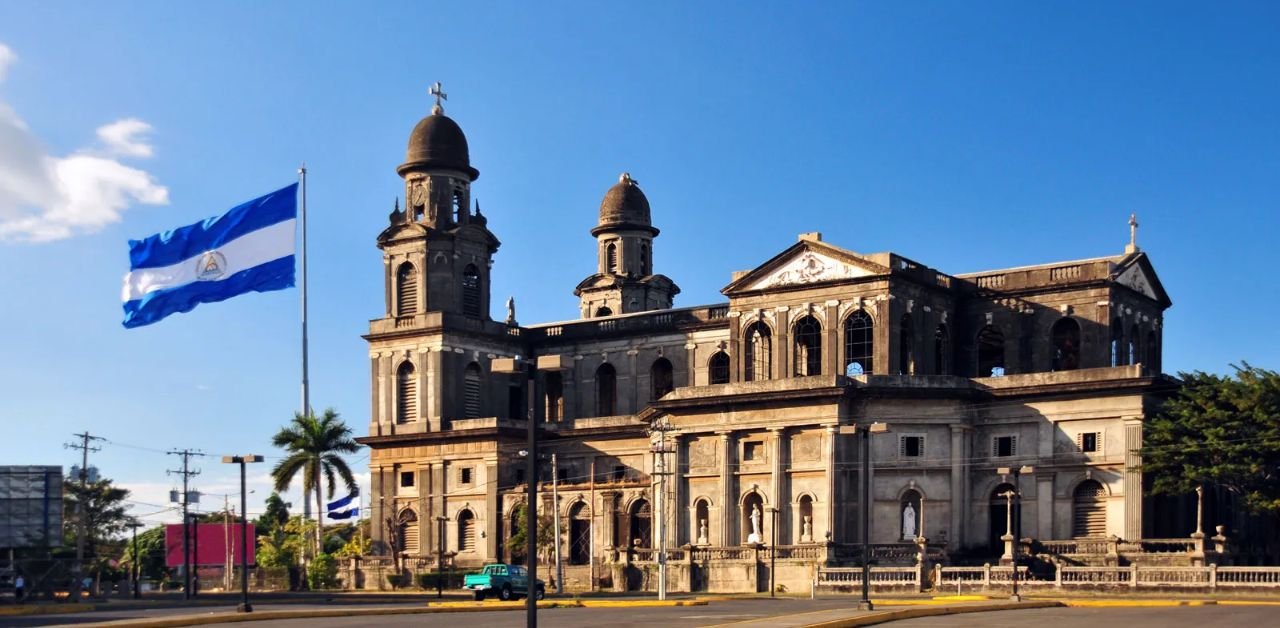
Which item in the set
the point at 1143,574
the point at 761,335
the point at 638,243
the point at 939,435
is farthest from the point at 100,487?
the point at 1143,574

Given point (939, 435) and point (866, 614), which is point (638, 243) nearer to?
point (939, 435)

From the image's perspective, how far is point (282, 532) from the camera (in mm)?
148750

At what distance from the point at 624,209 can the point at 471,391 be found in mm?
23494

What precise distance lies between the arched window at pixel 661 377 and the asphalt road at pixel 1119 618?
49.6 meters

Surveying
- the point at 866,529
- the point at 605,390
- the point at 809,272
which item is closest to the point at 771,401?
the point at 809,272

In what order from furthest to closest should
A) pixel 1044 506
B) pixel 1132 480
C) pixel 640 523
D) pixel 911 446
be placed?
1. pixel 640 523
2. pixel 911 446
3. pixel 1044 506
4. pixel 1132 480

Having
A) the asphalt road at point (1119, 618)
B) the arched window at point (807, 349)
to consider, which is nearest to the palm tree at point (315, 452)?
the arched window at point (807, 349)

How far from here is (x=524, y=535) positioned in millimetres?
97812

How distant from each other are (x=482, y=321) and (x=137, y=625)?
5786 centimetres

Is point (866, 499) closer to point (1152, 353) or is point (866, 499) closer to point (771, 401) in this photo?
point (771, 401)

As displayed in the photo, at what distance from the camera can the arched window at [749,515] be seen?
284 feet

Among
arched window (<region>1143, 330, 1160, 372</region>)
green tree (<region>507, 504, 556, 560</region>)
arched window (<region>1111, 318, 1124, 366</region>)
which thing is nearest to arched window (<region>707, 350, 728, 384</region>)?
green tree (<region>507, 504, 556, 560</region>)

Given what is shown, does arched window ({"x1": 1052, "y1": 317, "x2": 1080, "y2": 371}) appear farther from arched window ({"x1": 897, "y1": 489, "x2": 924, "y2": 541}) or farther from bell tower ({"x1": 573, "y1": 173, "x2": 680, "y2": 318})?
bell tower ({"x1": 573, "y1": 173, "x2": 680, "y2": 318})

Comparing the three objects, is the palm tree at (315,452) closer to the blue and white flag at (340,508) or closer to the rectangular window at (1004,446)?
the blue and white flag at (340,508)
